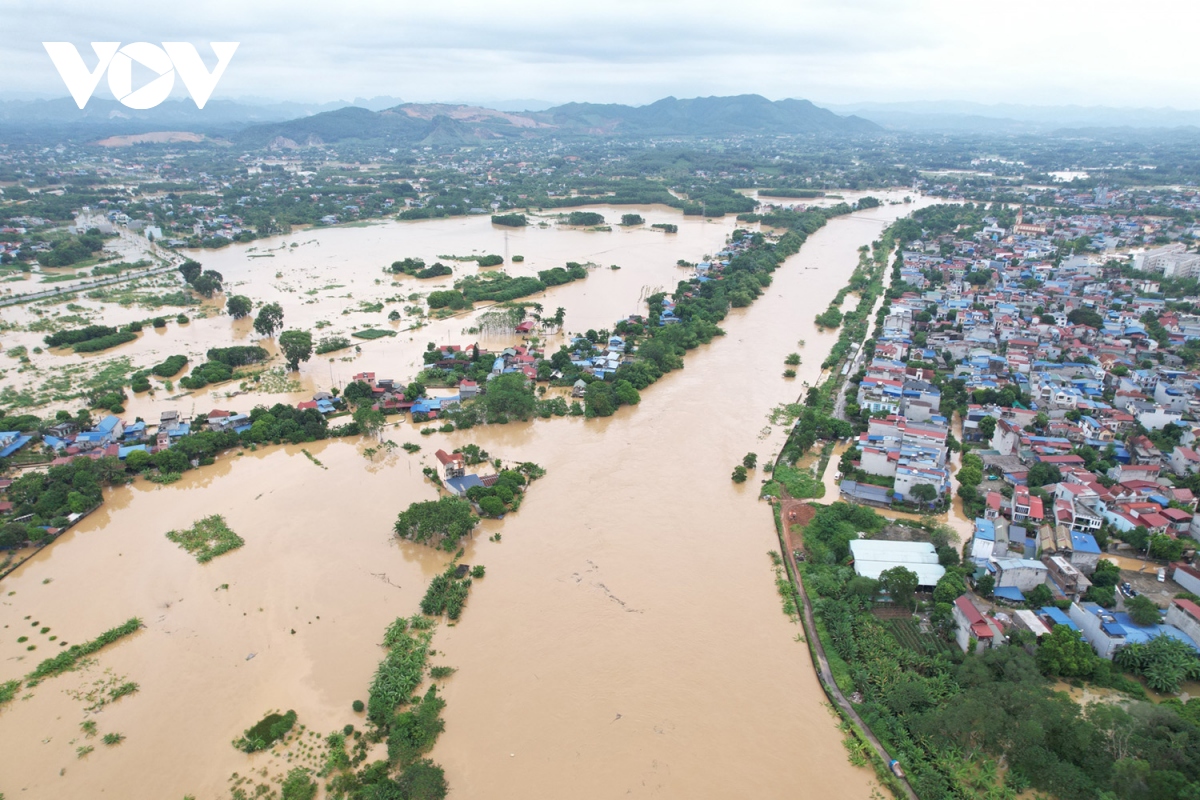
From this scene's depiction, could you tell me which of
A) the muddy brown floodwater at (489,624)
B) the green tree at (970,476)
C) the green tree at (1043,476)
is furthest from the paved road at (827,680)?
the green tree at (1043,476)

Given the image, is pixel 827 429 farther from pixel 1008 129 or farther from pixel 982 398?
pixel 1008 129

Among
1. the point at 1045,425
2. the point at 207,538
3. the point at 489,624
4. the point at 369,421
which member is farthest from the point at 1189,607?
the point at 207,538

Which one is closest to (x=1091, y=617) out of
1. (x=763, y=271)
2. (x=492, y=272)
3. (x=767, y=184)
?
(x=763, y=271)

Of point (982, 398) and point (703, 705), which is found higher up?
point (982, 398)

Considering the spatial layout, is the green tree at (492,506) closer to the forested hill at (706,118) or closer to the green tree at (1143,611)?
the green tree at (1143,611)

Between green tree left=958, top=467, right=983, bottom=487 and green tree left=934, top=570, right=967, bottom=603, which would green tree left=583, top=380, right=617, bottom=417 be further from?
green tree left=934, top=570, right=967, bottom=603

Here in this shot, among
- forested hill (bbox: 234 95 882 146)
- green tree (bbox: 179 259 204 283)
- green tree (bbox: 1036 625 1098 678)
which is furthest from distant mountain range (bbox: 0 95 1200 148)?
green tree (bbox: 1036 625 1098 678)

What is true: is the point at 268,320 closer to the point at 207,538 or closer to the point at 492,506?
the point at 207,538
